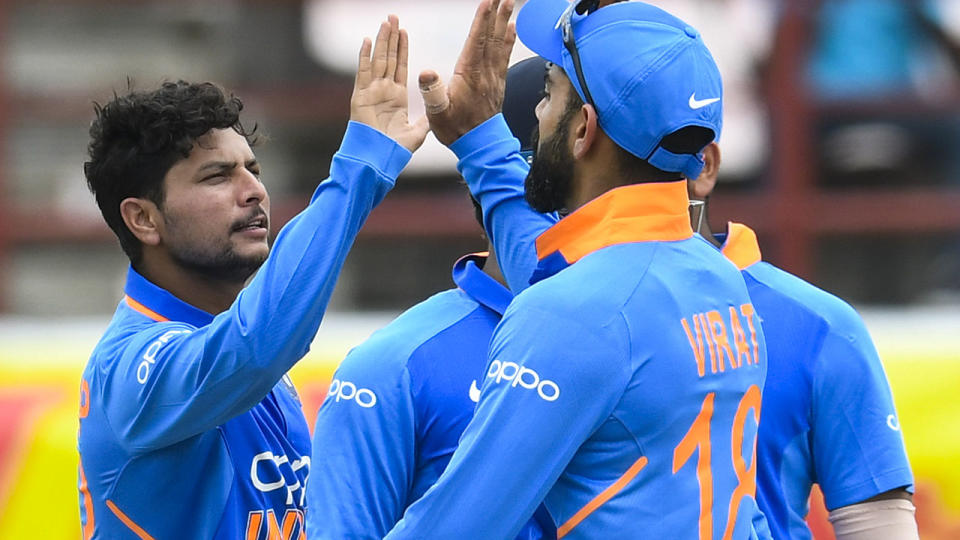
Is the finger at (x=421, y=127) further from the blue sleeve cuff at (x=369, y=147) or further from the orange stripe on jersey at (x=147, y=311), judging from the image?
the orange stripe on jersey at (x=147, y=311)

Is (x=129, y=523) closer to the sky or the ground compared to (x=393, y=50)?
closer to the ground

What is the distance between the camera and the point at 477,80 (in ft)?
8.05

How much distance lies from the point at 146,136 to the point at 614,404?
4.08 ft

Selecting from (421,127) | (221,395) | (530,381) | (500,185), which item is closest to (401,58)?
(421,127)

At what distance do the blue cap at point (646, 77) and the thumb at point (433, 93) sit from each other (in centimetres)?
30

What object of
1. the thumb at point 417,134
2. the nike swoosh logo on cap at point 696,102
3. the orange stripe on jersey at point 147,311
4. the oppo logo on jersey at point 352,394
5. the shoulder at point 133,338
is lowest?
the oppo logo on jersey at point 352,394

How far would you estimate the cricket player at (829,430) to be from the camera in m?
2.56

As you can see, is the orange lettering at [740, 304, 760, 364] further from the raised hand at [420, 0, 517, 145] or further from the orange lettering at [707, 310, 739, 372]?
the raised hand at [420, 0, 517, 145]

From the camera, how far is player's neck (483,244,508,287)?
A: 2475mm

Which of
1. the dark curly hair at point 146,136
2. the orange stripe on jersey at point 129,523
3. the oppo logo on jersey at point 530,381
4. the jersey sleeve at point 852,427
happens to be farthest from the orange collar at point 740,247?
the orange stripe on jersey at point 129,523

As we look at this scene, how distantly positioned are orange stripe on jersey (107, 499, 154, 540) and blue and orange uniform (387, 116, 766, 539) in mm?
816

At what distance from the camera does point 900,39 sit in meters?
7.68

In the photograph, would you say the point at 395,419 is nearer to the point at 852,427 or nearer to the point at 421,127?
the point at 421,127

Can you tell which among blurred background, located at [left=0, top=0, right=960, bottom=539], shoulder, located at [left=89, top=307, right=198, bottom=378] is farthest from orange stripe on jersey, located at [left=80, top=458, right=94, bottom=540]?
blurred background, located at [left=0, top=0, right=960, bottom=539]
